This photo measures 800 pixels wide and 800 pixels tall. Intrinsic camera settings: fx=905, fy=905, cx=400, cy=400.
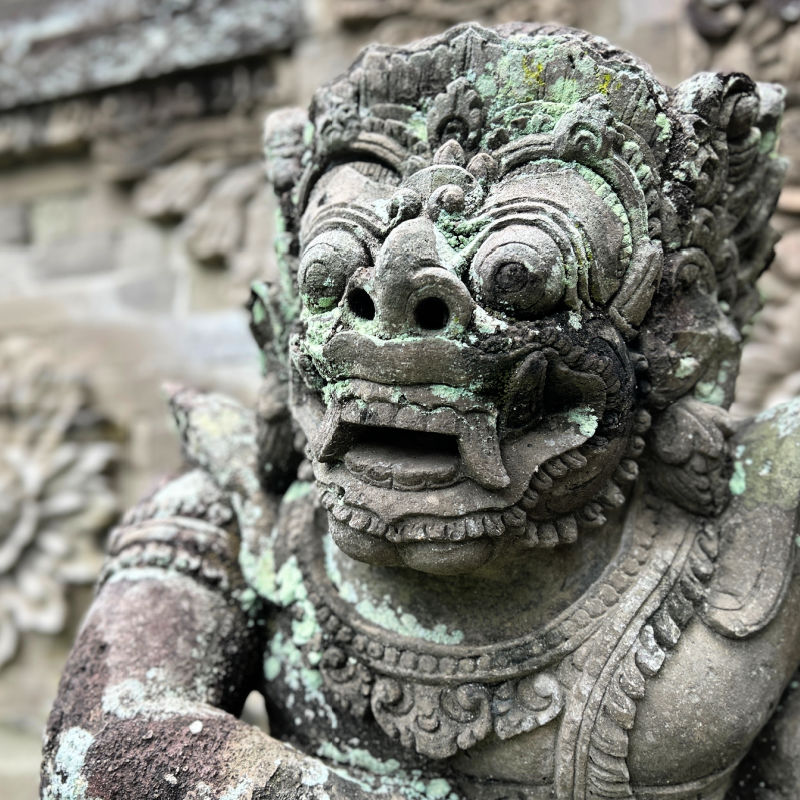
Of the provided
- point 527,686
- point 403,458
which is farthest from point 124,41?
point 527,686

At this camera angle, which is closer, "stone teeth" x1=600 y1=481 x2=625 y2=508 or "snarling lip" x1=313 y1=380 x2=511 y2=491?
"snarling lip" x1=313 y1=380 x2=511 y2=491

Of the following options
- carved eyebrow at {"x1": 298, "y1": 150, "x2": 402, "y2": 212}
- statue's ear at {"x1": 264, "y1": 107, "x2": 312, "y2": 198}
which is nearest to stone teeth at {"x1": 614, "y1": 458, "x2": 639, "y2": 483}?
carved eyebrow at {"x1": 298, "y1": 150, "x2": 402, "y2": 212}

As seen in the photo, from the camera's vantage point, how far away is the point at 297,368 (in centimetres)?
89

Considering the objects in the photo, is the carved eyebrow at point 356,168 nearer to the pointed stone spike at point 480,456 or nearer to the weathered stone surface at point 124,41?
the pointed stone spike at point 480,456

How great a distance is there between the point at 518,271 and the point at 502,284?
17 millimetres

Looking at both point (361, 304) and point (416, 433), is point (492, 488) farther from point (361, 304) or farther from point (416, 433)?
point (361, 304)

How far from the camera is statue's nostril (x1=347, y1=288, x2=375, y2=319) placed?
0.81m

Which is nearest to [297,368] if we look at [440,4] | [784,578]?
[784,578]

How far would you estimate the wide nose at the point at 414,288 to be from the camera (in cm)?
76

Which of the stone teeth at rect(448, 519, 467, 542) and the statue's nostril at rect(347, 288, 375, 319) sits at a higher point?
the statue's nostril at rect(347, 288, 375, 319)

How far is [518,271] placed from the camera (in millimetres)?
766

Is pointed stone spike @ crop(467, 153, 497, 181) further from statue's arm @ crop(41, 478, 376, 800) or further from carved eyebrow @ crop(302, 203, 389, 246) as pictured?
statue's arm @ crop(41, 478, 376, 800)

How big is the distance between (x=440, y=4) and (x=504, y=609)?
156 cm

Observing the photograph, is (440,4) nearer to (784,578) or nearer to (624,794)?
(784,578)
